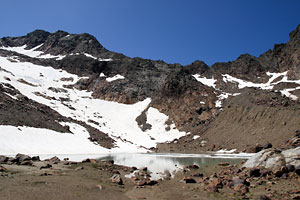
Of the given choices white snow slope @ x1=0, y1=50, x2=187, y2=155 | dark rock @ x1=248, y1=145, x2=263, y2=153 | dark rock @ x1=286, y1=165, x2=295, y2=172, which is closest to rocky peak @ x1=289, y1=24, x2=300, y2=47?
white snow slope @ x1=0, y1=50, x2=187, y2=155

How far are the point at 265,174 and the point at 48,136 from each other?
41072 mm

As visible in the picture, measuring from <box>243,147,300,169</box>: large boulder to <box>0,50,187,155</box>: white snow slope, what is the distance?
110 feet

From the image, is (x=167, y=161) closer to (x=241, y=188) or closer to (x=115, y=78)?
(x=241, y=188)

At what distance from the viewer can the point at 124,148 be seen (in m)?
58.2

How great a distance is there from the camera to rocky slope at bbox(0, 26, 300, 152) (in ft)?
158

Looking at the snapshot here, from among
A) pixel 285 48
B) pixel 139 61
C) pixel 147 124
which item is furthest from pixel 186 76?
pixel 285 48

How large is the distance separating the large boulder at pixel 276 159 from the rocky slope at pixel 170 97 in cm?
2268

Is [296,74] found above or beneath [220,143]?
above

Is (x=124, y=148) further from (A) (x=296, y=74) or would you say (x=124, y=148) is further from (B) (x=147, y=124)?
(A) (x=296, y=74)

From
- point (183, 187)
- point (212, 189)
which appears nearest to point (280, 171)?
point (212, 189)

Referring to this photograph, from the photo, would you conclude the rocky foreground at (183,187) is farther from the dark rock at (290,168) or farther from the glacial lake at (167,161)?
the glacial lake at (167,161)

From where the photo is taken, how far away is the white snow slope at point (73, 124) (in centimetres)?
3775

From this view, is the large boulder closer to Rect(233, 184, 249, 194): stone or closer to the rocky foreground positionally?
the rocky foreground

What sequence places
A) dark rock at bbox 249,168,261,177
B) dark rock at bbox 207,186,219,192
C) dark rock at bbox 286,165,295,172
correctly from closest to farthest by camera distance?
dark rock at bbox 207,186,219,192
dark rock at bbox 286,165,295,172
dark rock at bbox 249,168,261,177
